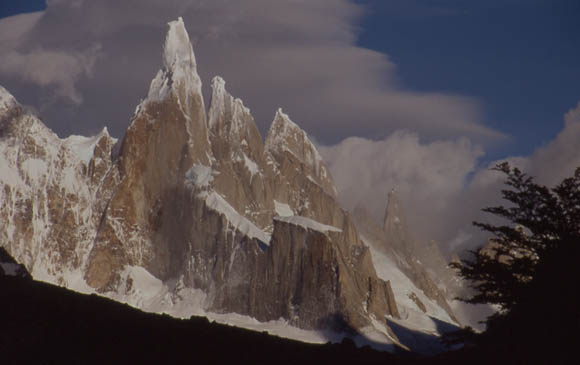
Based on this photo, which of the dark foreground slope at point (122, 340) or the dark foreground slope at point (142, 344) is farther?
the dark foreground slope at point (122, 340)

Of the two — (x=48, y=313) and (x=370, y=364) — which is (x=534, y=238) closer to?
(x=370, y=364)

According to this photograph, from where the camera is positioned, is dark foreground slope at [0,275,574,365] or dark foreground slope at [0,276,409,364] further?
dark foreground slope at [0,276,409,364]

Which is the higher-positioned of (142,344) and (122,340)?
(122,340)

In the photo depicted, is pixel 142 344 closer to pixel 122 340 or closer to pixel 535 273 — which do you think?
pixel 122 340

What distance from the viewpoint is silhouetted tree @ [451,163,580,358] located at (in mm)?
36781

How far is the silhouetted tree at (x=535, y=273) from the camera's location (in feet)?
121

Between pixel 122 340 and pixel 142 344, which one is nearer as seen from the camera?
pixel 142 344

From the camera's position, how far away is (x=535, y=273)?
4109 centimetres

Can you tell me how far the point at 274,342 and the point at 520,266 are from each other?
13169 mm

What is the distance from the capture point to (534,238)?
45.4 m

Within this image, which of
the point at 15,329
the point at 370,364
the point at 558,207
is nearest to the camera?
the point at 370,364

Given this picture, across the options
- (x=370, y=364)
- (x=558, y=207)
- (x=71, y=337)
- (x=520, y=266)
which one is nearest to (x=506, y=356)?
(x=370, y=364)

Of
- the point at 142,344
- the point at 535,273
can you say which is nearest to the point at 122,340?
the point at 142,344

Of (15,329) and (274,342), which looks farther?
(274,342)
